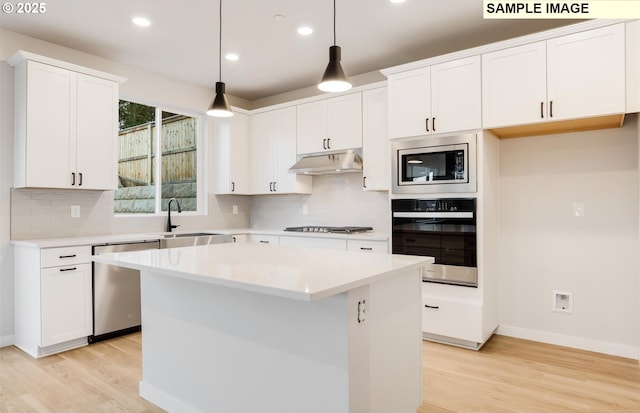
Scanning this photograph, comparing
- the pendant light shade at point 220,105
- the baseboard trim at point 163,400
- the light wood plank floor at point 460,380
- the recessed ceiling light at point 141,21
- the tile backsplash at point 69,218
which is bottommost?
the light wood plank floor at point 460,380

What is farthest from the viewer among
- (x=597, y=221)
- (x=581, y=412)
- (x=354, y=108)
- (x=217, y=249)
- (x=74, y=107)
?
(x=354, y=108)

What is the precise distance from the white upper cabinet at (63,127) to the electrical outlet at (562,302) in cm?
416

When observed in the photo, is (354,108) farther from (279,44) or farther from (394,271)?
(394,271)

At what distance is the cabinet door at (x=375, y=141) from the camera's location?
401 cm

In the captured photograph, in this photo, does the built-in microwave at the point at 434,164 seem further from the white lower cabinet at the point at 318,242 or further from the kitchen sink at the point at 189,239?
the kitchen sink at the point at 189,239

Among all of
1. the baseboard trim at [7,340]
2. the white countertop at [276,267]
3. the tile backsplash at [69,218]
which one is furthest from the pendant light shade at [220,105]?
the baseboard trim at [7,340]

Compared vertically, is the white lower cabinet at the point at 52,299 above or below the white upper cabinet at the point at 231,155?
below

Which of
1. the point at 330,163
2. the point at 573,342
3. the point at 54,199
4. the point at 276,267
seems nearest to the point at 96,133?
the point at 54,199

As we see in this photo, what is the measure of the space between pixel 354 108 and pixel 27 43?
3.09 m

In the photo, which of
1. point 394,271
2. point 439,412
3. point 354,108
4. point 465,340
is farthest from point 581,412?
point 354,108

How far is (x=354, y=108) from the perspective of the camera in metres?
4.24

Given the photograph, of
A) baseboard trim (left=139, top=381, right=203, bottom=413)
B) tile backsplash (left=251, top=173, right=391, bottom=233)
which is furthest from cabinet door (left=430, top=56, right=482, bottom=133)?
baseboard trim (left=139, top=381, right=203, bottom=413)

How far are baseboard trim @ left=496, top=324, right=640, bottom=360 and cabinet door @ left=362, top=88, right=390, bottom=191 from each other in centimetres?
175

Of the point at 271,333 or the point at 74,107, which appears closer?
the point at 271,333
